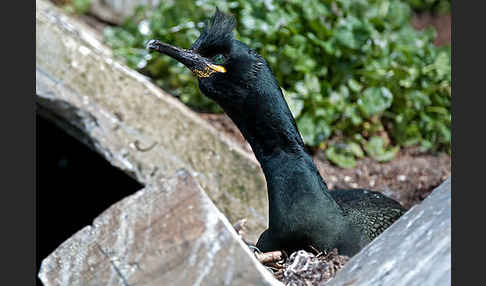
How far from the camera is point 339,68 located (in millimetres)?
5133

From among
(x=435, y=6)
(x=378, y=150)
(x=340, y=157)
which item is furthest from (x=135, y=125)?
(x=435, y=6)

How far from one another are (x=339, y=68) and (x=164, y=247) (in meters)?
3.64

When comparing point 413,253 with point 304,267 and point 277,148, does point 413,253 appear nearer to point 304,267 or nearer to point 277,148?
point 304,267

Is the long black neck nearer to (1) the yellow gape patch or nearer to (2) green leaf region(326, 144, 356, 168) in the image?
(1) the yellow gape patch

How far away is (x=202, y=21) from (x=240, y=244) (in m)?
3.71

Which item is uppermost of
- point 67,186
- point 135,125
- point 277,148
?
point 277,148

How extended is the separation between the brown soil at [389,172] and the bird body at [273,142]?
2.08 m

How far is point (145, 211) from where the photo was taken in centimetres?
184

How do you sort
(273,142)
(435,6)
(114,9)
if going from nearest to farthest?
(273,142)
(114,9)
(435,6)

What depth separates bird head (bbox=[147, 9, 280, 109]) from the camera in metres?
2.72

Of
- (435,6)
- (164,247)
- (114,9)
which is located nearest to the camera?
(164,247)

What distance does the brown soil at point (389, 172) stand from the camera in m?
4.86

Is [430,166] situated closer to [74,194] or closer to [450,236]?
[74,194]

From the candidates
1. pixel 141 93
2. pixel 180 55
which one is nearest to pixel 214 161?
pixel 141 93
